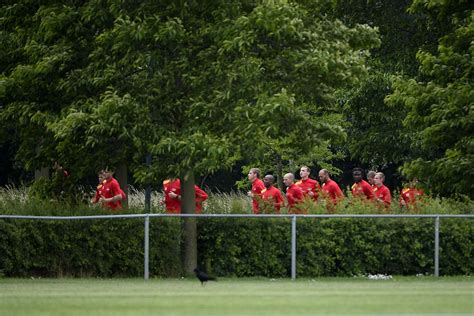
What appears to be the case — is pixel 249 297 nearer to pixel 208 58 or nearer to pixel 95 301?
pixel 95 301

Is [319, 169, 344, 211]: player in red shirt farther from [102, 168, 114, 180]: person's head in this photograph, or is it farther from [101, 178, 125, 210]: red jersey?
[102, 168, 114, 180]: person's head

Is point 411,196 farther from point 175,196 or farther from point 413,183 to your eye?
point 175,196

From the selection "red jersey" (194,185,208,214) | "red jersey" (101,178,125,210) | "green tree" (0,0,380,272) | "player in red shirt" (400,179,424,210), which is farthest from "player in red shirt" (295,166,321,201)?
"red jersey" (101,178,125,210)

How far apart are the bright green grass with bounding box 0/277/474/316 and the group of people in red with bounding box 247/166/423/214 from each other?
2.46m

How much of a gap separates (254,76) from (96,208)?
147 inches

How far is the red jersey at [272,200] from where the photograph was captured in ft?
97.6

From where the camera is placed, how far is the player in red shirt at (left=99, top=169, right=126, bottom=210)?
97.0 ft

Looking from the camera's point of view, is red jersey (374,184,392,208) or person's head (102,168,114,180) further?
red jersey (374,184,392,208)

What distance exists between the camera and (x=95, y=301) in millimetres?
19984


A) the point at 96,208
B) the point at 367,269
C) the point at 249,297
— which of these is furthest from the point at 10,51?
the point at 249,297

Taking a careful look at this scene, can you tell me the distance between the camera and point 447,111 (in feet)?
98.2

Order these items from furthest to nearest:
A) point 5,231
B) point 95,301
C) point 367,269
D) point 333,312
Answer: point 367,269
point 5,231
point 95,301
point 333,312

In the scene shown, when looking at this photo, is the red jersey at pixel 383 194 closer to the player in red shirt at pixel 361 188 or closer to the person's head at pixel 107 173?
the player in red shirt at pixel 361 188

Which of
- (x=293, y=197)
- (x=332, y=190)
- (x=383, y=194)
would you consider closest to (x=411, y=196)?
(x=383, y=194)
